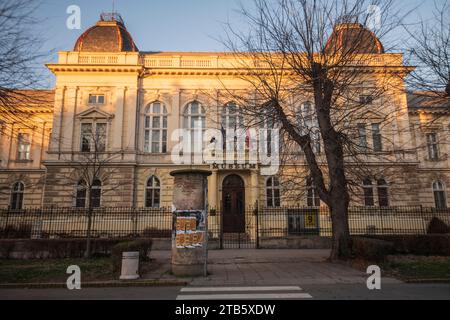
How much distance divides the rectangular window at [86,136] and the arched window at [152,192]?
19.9 ft

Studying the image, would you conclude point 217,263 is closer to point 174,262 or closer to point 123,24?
point 174,262

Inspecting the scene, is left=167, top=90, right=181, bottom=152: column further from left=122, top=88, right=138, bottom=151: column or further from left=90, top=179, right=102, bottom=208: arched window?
left=90, top=179, right=102, bottom=208: arched window

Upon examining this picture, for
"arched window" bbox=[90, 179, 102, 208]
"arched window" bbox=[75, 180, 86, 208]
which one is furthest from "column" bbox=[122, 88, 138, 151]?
"arched window" bbox=[75, 180, 86, 208]

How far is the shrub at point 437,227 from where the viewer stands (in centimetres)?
2459

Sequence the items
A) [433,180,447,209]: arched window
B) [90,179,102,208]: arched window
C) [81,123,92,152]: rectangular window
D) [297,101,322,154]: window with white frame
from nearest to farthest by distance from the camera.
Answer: [297,101,322,154]: window with white frame, [90,179,102,208]: arched window, [81,123,92,152]: rectangular window, [433,180,447,209]: arched window

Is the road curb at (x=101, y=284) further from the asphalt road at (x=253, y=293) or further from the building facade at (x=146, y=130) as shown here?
the building facade at (x=146, y=130)

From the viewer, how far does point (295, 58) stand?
15141mm

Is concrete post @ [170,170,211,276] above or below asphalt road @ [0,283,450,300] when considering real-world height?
above

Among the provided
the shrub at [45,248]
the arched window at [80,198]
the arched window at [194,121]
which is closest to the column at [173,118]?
the arched window at [194,121]

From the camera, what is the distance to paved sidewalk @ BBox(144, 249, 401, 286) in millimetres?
10031

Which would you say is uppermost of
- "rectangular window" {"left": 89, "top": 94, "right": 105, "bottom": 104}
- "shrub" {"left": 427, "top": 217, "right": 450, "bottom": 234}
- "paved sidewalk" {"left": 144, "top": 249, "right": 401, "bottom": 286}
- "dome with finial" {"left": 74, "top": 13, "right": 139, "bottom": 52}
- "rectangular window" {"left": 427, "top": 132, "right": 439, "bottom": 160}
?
"dome with finial" {"left": 74, "top": 13, "right": 139, "bottom": 52}

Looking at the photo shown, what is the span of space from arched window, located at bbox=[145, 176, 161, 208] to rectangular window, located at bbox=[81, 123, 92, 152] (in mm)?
6081

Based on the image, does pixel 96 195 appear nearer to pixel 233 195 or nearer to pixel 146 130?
pixel 146 130

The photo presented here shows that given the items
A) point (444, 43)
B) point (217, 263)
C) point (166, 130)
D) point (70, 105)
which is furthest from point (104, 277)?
point (70, 105)
